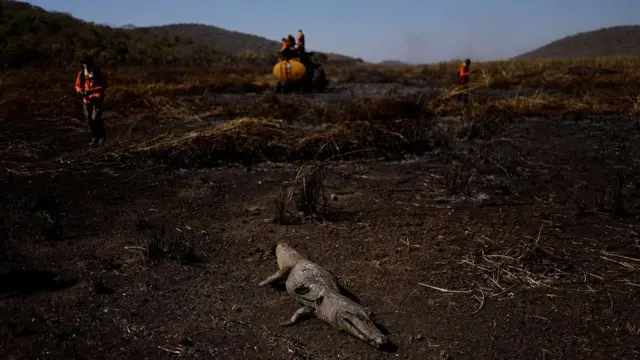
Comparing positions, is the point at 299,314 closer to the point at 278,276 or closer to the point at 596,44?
the point at 278,276

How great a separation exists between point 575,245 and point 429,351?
260 centimetres

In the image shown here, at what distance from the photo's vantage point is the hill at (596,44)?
Result: 262 feet

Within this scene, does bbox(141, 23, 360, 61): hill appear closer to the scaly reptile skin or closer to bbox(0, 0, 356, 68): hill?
bbox(0, 0, 356, 68): hill

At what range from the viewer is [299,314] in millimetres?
4031

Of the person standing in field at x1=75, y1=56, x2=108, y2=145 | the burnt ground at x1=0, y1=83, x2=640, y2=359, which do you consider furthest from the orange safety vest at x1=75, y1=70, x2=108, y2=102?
the burnt ground at x1=0, y1=83, x2=640, y2=359

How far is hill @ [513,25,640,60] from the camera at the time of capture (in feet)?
262

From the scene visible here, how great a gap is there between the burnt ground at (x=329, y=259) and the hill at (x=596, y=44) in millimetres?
84784

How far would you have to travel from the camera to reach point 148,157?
8.70 metres

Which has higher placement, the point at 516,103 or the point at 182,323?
the point at 516,103

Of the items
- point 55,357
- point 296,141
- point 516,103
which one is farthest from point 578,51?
point 55,357

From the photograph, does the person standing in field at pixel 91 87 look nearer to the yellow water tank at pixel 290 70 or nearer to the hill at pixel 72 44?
the yellow water tank at pixel 290 70

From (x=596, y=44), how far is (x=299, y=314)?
99.2 m

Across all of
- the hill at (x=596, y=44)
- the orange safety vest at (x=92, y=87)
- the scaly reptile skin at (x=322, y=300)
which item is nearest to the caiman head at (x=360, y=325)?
the scaly reptile skin at (x=322, y=300)

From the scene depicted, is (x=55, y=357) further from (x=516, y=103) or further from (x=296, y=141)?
(x=516, y=103)
